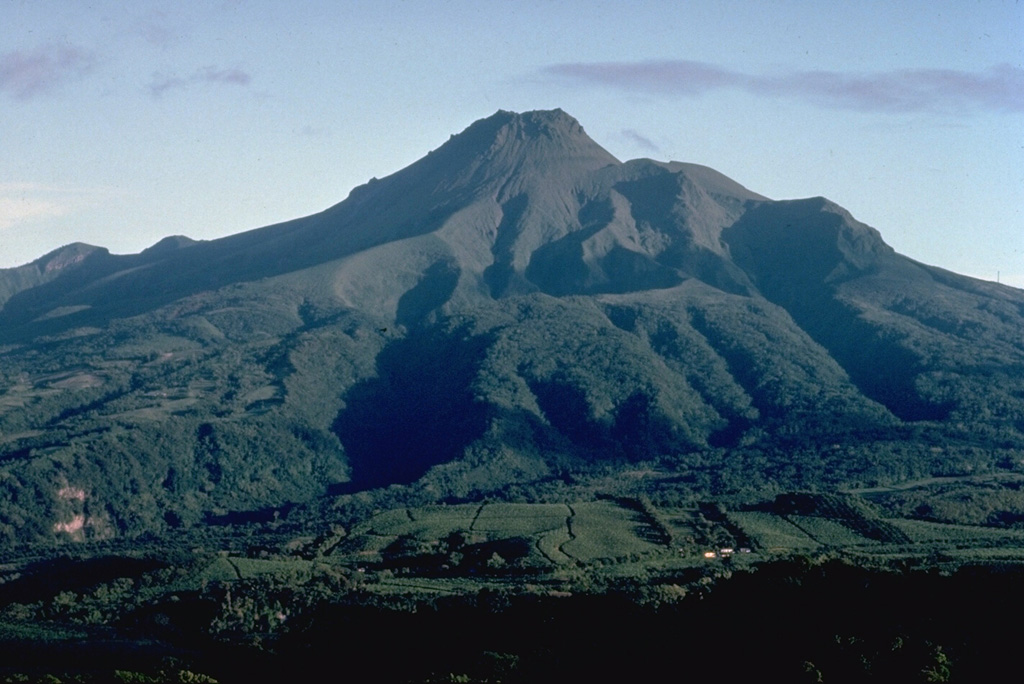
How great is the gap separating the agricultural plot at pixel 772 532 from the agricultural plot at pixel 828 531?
2.30ft

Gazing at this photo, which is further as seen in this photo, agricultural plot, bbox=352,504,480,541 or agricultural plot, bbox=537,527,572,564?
agricultural plot, bbox=352,504,480,541

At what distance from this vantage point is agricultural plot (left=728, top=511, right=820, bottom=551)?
368 feet

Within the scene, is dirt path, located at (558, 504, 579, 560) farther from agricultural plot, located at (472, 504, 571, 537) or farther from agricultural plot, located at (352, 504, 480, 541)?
agricultural plot, located at (352, 504, 480, 541)

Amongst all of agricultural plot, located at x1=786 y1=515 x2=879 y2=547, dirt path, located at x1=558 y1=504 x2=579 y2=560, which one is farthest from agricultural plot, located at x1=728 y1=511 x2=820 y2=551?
dirt path, located at x1=558 y1=504 x2=579 y2=560

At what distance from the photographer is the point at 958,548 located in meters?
108

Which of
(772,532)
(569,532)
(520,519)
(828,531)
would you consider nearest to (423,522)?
(520,519)

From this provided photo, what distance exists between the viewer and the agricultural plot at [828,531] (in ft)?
375

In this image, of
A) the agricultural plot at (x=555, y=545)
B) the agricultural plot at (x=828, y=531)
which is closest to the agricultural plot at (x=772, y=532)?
the agricultural plot at (x=828, y=531)

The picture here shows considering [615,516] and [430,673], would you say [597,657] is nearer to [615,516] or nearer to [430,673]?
[430,673]

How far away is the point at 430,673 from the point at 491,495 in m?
88.5

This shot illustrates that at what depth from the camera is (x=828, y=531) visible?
387ft

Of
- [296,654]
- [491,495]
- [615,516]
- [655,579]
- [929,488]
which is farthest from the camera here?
[491,495]

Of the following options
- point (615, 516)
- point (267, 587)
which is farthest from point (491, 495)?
point (267, 587)

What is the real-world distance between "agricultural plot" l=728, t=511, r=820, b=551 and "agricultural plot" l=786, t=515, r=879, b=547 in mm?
700
